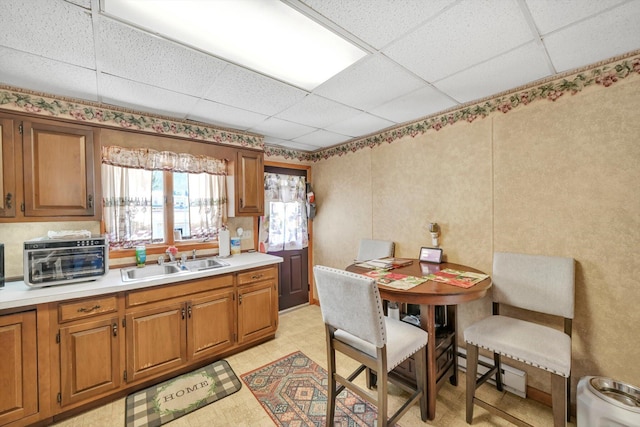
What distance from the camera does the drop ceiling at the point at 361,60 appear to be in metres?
1.25

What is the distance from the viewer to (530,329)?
1.78m

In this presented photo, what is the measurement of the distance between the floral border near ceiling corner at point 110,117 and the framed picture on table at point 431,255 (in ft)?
7.79

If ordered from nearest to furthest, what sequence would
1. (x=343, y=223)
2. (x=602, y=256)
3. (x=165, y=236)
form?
(x=602, y=256), (x=165, y=236), (x=343, y=223)

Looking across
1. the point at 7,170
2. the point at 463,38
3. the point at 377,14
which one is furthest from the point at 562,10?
the point at 7,170

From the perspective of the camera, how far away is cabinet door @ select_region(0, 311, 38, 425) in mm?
1635

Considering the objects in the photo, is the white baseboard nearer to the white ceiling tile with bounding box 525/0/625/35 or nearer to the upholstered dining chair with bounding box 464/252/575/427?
the upholstered dining chair with bounding box 464/252/575/427

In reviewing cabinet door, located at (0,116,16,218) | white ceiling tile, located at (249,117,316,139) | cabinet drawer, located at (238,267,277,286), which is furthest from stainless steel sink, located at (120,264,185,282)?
white ceiling tile, located at (249,117,316,139)

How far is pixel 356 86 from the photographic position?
1.98 m

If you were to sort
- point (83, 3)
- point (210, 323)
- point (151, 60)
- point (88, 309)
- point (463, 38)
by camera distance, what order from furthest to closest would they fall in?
point (210, 323) < point (88, 309) < point (151, 60) < point (463, 38) < point (83, 3)

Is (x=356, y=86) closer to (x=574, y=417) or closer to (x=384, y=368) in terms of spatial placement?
(x=384, y=368)

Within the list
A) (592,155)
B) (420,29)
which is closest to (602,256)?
(592,155)

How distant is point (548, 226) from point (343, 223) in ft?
7.26

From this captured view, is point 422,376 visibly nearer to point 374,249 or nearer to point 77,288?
point 374,249

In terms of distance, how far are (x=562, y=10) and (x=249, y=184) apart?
2854mm
